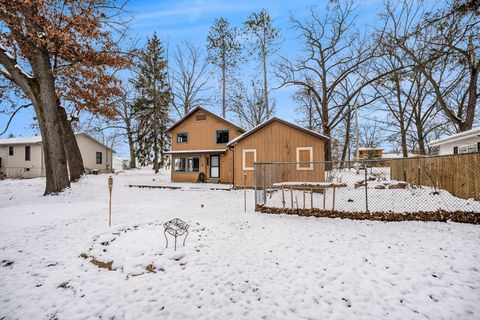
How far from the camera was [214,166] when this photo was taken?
19.2m

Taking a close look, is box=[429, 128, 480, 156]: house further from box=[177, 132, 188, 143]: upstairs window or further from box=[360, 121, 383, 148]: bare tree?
box=[360, 121, 383, 148]: bare tree

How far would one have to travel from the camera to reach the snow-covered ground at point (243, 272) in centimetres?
279

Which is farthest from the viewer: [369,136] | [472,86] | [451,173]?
[369,136]

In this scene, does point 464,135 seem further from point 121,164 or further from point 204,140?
point 121,164

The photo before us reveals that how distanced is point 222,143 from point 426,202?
45.1ft

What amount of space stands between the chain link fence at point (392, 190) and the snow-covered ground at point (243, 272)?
5.29 ft

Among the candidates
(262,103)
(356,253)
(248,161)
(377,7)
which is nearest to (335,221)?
(356,253)

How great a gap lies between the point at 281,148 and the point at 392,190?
6.23 meters

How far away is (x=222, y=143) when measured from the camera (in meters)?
18.9

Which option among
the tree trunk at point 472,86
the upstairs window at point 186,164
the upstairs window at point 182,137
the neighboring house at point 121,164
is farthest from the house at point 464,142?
the neighboring house at point 121,164

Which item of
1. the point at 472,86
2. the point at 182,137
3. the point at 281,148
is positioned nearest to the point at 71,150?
the point at 182,137

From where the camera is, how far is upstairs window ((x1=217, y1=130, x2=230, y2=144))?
18844mm

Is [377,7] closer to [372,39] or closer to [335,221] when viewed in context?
[372,39]

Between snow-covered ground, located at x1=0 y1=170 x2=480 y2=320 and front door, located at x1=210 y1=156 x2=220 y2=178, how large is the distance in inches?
505
